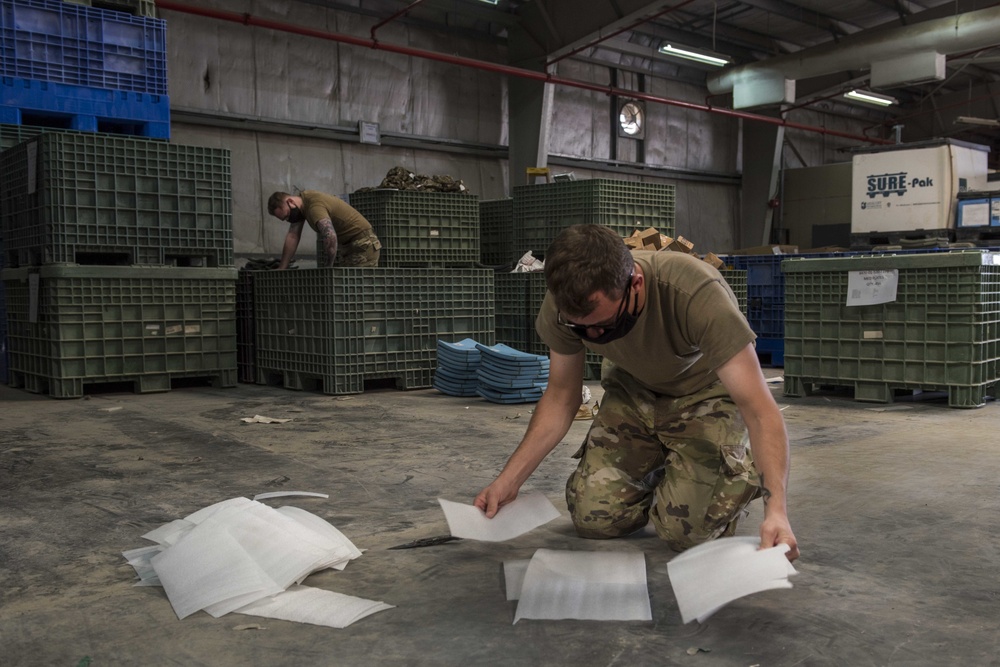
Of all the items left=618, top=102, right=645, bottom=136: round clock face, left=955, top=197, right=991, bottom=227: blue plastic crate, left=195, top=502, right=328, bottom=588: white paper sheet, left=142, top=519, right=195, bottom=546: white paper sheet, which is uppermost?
left=618, top=102, right=645, bottom=136: round clock face

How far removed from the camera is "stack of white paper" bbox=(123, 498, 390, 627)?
2.46m

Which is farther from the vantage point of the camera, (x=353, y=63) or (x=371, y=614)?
(x=353, y=63)

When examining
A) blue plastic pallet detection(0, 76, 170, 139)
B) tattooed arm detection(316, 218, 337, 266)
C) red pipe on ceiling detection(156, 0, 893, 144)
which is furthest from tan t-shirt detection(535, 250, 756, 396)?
red pipe on ceiling detection(156, 0, 893, 144)

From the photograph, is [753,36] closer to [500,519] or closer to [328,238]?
[328,238]

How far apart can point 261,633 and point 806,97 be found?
64.4 ft

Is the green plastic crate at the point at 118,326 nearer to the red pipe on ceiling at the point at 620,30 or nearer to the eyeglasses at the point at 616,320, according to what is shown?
the eyeglasses at the point at 616,320

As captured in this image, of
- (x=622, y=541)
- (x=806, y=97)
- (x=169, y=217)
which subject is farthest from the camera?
(x=806, y=97)

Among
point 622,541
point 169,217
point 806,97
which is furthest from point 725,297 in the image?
point 806,97

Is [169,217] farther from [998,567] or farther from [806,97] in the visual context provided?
[806,97]

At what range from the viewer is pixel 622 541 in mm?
3193

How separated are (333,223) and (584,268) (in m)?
6.51

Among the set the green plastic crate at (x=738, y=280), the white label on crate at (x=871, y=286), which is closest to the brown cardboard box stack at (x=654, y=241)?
the green plastic crate at (x=738, y=280)

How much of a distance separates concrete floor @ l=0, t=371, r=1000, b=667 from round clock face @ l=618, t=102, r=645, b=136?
12.6 m

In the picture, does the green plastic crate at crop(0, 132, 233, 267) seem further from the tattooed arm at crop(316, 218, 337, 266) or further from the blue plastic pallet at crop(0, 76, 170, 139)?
the tattooed arm at crop(316, 218, 337, 266)
